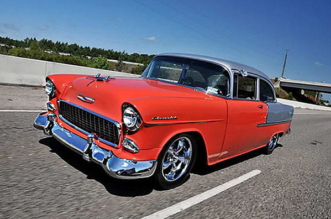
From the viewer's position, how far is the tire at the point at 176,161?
2.90 meters

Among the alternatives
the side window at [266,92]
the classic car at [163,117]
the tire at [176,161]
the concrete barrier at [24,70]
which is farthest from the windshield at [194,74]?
the concrete barrier at [24,70]

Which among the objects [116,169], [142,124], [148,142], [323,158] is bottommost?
[323,158]

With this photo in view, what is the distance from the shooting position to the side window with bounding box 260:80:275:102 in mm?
4688

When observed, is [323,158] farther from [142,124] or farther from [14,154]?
[14,154]

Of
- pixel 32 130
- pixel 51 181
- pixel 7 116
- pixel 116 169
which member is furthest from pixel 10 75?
pixel 116 169

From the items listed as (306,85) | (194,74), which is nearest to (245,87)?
(194,74)

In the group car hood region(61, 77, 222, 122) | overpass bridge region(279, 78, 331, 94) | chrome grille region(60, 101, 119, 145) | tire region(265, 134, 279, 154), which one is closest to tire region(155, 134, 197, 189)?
car hood region(61, 77, 222, 122)

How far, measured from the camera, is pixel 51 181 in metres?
2.85

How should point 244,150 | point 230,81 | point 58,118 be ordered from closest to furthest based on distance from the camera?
point 58,118 < point 230,81 < point 244,150

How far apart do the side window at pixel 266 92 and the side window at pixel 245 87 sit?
280 millimetres

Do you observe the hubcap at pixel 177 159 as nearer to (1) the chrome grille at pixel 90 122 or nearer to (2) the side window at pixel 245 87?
(1) the chrome grille at pixel 90 122

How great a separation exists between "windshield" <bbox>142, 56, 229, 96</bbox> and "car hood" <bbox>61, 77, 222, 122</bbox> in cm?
36

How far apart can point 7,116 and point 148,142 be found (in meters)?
3.81

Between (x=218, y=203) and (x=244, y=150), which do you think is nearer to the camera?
(x=218, y=203)
